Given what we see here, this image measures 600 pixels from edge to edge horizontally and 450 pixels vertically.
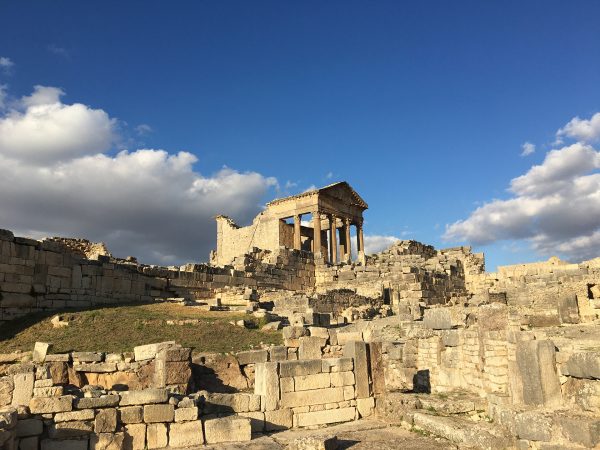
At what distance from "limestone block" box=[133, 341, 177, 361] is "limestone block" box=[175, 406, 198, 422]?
8.30ft

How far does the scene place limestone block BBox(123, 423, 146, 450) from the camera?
832 centimetres

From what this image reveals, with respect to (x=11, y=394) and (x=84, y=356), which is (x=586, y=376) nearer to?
(x=11, y=394)

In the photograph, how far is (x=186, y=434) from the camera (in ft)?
28.5

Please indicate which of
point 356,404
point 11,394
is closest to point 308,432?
point 356,404

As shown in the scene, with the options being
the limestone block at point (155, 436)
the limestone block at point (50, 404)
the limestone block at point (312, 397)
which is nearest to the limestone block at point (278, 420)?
the limestone block at point (312, 397)

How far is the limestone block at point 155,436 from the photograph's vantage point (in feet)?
27.8

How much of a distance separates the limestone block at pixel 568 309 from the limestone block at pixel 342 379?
307 inches

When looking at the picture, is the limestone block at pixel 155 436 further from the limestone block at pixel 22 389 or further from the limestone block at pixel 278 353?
the limestone block at pixel 278 353

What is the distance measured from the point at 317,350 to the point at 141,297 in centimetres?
1063

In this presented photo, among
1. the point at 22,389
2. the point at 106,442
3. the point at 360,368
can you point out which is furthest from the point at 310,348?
the point at 22,389

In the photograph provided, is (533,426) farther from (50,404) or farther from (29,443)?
(29,443)

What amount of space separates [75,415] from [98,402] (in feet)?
1.26

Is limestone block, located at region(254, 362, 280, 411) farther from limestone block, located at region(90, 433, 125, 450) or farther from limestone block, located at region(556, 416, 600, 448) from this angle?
limestone block, located at region(556, 416, 600, 448)

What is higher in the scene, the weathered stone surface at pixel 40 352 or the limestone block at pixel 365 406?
the weathered stone surface at pixel 40 352
